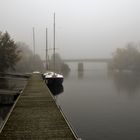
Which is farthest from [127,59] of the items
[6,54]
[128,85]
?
[6,54]

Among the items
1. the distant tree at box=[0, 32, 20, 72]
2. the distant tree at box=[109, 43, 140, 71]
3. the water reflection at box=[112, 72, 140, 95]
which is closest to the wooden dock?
the water reflection at box=[112, 72, 140, 95]

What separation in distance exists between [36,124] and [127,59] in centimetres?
11383

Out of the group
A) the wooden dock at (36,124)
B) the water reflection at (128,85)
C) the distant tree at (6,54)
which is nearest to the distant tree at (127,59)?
the water reflection at (128,85)

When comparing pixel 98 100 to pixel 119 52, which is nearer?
pixel 98 100

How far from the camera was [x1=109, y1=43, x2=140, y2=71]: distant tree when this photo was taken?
126 metres

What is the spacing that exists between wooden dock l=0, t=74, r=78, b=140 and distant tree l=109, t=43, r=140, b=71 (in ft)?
339

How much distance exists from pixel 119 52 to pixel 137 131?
114 metres

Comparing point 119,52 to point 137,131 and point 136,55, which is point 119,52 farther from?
point 137,131

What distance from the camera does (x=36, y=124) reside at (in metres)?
18.9

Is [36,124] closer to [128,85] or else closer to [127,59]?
[128,85]

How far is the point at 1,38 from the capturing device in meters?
76.8

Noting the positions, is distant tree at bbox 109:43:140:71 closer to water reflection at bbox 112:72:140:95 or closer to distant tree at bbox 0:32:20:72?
water reflection at bbox 112:72:140:95

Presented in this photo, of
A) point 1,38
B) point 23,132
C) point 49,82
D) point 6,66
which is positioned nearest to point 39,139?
point 23,132

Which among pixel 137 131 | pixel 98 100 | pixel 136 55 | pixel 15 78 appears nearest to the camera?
pixel 137 131
